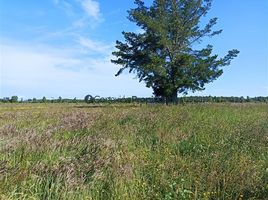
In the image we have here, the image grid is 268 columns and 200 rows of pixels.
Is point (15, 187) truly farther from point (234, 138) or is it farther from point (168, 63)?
point (168, 63)

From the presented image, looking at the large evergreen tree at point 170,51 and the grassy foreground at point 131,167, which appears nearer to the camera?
the grassy foreground at point 131,167

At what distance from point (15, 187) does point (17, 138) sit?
7.44ft

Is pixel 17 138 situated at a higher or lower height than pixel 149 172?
higher

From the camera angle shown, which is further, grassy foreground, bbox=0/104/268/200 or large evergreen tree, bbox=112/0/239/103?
large evergreen tree, bbox=112/0/239/103

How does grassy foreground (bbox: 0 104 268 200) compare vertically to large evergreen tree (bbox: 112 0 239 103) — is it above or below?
below

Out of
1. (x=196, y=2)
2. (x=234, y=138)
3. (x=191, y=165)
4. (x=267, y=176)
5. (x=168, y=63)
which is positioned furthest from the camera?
(x=196, y=2)

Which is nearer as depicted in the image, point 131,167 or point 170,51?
point 131,167

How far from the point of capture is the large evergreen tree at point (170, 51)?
1588 inches

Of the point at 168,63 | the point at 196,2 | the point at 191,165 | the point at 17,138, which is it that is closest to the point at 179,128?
the point at 191,165

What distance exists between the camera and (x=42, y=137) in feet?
21.7

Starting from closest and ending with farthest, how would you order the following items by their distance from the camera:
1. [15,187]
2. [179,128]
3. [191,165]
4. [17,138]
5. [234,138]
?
[15,187], [191,165], [17,138], [234,138], [179,128]

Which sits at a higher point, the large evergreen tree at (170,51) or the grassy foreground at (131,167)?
the large evergreen tree at (170,51)

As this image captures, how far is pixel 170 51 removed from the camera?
42312 mm

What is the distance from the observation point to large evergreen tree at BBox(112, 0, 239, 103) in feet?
132
